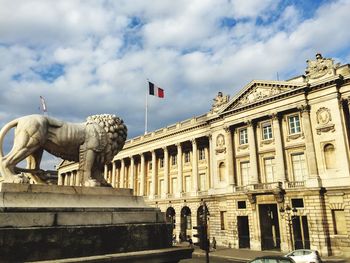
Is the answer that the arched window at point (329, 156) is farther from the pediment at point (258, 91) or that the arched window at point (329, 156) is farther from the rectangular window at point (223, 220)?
the rectangular window at point (223, 220)

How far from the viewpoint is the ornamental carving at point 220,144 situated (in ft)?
139

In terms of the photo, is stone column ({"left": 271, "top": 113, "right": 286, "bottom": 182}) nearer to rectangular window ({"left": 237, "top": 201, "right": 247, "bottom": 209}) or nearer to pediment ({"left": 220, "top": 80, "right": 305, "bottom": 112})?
pediment ({"left": 220, "top": 80, "right": 305, "bottom": 112})

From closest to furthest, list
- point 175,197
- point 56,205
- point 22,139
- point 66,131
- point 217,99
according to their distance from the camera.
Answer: point 56,205 → point 22,139 → point 66,131 → point 217,99 → point 175,197

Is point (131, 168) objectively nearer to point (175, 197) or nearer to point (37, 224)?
point (175, 197)

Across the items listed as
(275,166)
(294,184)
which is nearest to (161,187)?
(275,166)

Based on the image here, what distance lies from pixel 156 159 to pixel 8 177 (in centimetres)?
4981

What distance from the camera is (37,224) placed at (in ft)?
17.9

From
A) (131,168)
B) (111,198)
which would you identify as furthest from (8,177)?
(131,168)

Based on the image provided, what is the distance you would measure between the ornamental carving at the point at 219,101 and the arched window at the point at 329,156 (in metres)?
15.0

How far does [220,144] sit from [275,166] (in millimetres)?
8723

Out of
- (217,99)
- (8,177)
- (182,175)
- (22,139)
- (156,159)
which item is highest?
(217,99)

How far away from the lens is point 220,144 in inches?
1682

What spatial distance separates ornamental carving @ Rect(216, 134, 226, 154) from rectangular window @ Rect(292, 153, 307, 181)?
32.1 ft

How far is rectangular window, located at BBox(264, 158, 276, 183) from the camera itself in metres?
36.5
